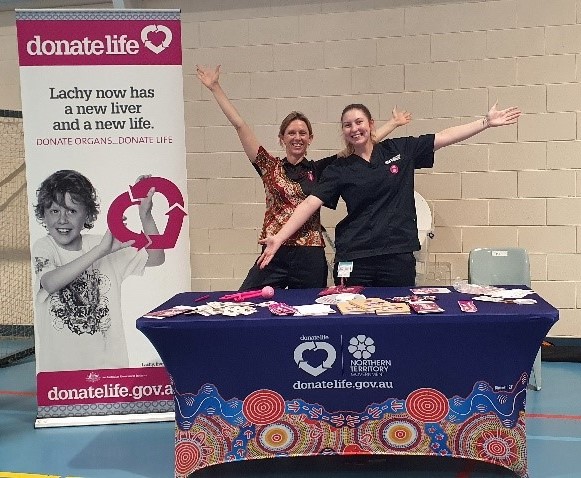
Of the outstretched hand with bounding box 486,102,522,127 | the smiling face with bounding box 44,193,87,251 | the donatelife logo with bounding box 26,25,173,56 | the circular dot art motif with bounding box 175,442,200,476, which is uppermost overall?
the donatelife logo with bounding box 26,25,173,56

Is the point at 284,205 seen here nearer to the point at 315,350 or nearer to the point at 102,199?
the point at 102,199

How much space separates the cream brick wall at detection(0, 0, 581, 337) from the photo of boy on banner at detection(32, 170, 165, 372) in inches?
65.1

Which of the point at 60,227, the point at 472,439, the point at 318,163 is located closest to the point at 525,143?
the point at 318,163

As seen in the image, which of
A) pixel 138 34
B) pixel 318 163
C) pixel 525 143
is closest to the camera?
pixel 138 34

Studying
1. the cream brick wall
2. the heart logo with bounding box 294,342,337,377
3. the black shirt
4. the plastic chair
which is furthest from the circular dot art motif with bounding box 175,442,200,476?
the cream brick wall

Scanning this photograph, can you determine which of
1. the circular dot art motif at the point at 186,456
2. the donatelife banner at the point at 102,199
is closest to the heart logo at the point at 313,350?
the circular dot art motif at the point at 186,456

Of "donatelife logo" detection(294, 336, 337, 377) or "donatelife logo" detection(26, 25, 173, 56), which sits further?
"donatelife logo" detection(26, 25, 173, 56)

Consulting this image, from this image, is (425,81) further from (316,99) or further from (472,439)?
(472,439)

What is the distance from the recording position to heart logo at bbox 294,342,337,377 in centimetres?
231

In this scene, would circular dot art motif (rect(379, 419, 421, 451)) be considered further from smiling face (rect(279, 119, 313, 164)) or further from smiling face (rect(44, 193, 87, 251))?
smiling face (rect(44, 193, 87, 251))

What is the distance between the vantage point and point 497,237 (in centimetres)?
448

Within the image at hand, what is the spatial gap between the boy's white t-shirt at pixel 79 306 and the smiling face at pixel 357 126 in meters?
1.18

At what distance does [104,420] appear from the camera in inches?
127

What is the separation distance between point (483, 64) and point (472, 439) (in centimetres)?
288
